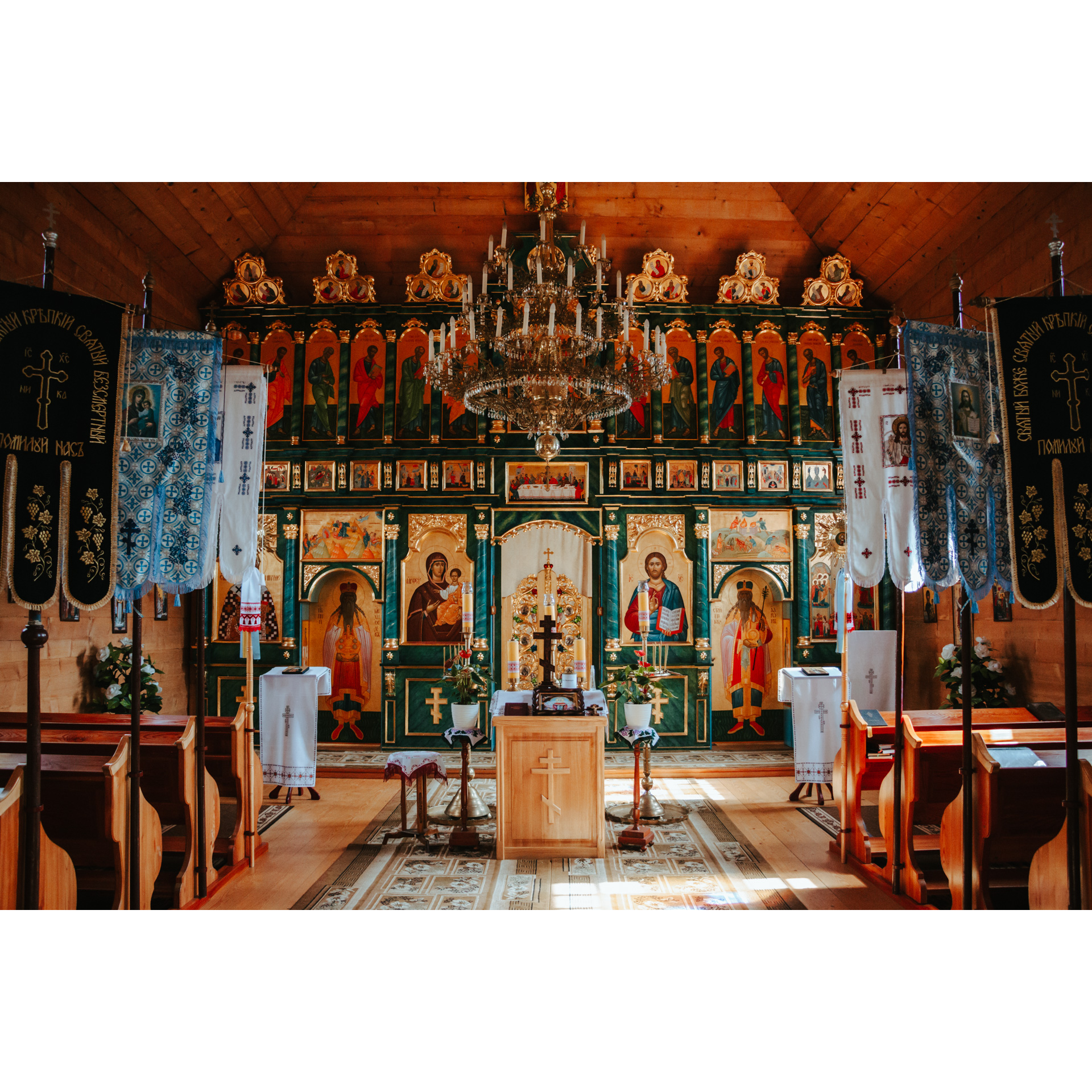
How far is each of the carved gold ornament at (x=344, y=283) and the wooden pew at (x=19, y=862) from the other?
7396 mm

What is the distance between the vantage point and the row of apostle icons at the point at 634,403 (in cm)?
959

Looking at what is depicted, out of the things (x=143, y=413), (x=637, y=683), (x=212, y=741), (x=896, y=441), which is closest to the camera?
(x=143, y=413)

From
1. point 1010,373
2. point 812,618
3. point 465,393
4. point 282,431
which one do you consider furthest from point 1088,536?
point 282,431

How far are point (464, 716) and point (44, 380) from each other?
3.91 m

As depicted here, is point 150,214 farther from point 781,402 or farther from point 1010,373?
point 1010,373

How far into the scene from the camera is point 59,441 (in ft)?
10.4

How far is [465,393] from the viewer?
20.2ft

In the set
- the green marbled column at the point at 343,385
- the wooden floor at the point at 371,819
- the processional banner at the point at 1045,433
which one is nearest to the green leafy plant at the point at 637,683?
the wooden floor at the point at 371,819

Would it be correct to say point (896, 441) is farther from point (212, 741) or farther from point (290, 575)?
point (290, 575)

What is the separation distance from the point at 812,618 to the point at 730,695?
1.37m

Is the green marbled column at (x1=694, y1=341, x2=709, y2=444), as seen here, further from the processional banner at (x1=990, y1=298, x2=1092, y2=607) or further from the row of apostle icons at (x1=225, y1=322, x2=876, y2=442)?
the processional banner at (x1=990, y1=298, x2=1092, y2=607)

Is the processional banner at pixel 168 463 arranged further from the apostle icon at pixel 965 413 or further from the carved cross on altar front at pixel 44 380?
the apostle icon at pixel 965 413

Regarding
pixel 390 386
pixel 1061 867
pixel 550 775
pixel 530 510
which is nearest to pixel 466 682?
pixel 550 775

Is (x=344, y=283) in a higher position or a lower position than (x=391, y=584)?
higher
